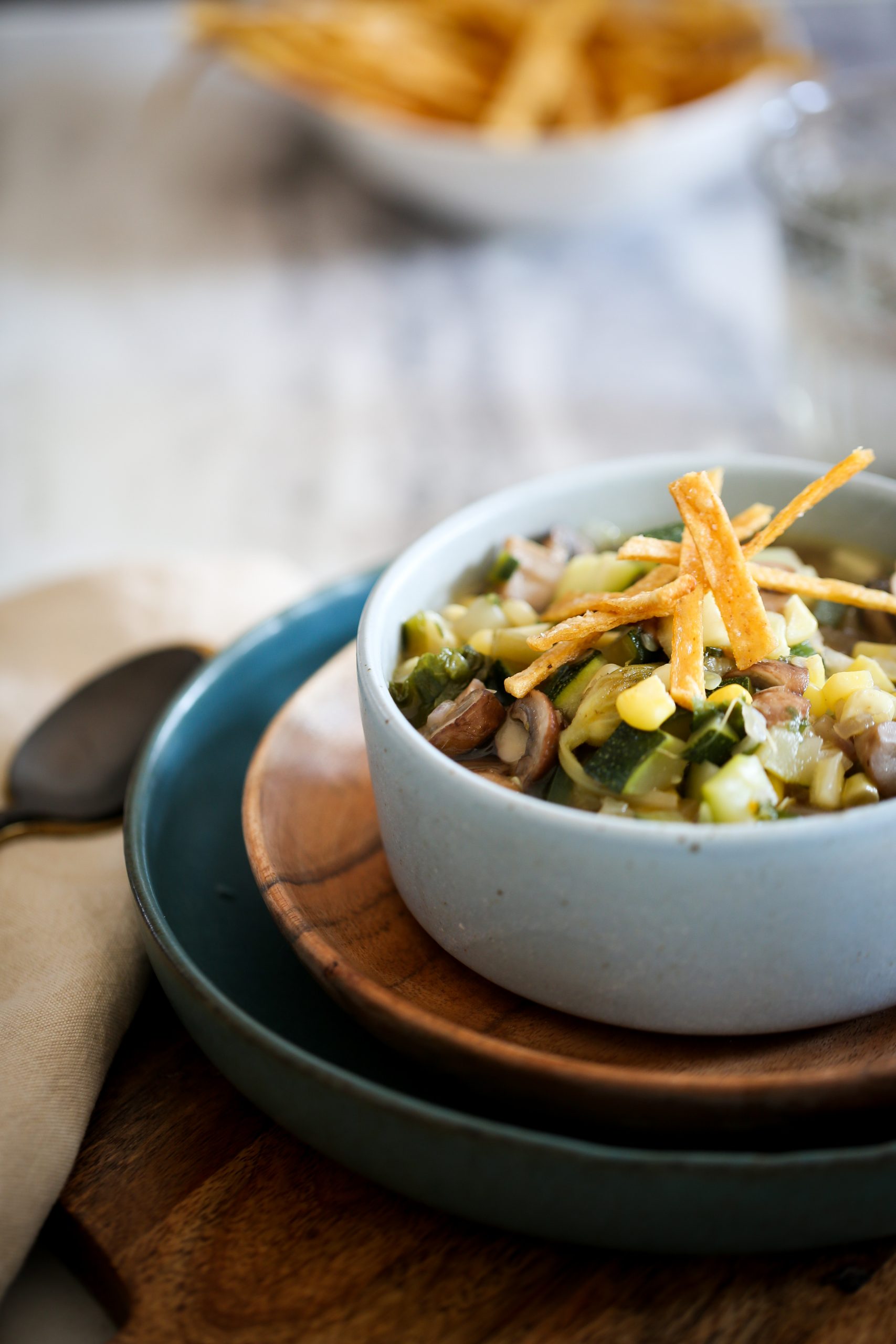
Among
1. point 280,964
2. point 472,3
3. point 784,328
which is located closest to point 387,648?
point 280,964

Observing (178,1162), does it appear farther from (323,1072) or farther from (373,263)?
(373,263)

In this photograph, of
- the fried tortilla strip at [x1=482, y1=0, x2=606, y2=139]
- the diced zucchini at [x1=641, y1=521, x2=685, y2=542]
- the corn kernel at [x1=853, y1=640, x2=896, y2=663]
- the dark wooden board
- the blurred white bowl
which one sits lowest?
the dark wooden board

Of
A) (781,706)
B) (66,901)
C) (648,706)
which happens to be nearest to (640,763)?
(648,706)

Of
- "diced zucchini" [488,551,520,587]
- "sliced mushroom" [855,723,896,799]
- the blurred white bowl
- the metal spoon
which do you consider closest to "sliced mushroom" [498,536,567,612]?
"diced zucchini" [488,551,520,587]

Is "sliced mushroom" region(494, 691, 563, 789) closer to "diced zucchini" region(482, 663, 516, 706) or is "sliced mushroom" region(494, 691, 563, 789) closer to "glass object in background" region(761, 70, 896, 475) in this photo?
"diced zucchini" region(482, 663, 516, 706)

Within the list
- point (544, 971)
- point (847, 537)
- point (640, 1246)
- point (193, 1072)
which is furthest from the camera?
point (847, 537)

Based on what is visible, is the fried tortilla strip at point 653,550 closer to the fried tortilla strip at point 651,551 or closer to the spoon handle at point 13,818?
the fried tortilla strip at point 651,551
